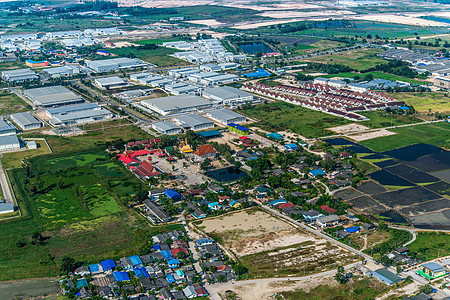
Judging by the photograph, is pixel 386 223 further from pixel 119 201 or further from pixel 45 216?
pixel 45 216

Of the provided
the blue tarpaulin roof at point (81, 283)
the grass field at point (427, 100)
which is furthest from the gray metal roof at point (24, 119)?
the grass field at point (427, 100)

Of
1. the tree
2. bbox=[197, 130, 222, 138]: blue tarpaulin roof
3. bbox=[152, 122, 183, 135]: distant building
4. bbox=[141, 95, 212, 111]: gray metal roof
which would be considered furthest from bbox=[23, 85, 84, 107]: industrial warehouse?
the tree

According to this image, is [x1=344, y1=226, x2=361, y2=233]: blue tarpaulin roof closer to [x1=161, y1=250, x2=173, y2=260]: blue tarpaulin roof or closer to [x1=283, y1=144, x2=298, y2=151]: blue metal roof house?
[x1=161, y1=250, x2=173, y2=260]: blue tarpaulin roof

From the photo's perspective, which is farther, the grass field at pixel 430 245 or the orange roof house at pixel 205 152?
the orange roof house at pixel 205 152

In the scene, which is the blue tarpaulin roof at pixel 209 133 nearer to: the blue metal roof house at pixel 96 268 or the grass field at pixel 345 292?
the blue metal roof house at pixel 96 268

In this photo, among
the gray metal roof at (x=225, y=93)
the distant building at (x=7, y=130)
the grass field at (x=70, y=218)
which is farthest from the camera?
the gray metal roof at (x=225, y=93)

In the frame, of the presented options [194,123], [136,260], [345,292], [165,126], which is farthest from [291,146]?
[136,260]

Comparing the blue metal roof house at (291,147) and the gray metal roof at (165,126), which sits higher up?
the gray metal roof at (165,126)

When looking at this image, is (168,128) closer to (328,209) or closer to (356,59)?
(328,209)
